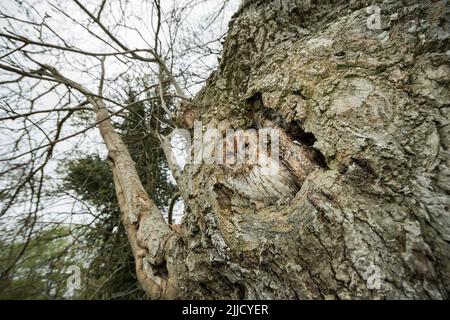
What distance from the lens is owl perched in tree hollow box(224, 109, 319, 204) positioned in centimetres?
127

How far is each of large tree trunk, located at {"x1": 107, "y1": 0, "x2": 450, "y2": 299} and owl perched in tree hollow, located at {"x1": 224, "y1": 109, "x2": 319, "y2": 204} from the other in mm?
36

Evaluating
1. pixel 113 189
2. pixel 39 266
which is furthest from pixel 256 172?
pixel 113 189

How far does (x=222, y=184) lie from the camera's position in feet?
4.42

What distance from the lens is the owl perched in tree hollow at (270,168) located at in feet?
4.17

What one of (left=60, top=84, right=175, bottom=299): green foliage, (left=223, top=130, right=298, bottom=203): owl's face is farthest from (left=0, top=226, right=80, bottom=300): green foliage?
(left=223, top=130, right=298, bottom=203): owl's face

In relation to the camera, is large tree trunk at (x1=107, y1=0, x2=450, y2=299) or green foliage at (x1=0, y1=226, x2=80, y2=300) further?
green foliage at (x1=0, y1=226, x2=80, y2=300)

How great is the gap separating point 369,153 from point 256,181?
53cm

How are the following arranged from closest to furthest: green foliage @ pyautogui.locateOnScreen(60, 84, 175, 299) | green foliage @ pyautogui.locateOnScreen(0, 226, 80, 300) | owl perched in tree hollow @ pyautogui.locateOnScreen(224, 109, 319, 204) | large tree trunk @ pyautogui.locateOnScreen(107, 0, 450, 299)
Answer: large tree trunk @ pyautogui.locateOnScreen(107, 0, 450, 299)
owl perched in tree hollow @ pyautogui.locateOnScreen(224, 109, 319, 204)
green foliage @ pyautogui.locateOnScreen(0, 226, 80, 300)
green foliage @ pyautogui.locateOnScreen(60, 84, 175, 299)

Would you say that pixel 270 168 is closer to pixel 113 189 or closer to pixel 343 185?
pixel 343 185

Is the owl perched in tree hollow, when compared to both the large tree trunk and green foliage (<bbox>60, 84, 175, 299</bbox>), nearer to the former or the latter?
the large tree trunk

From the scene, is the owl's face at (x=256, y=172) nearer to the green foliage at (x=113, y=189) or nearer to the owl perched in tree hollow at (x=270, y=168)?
the owl perched in tree hollow at (x=270, y=168)
